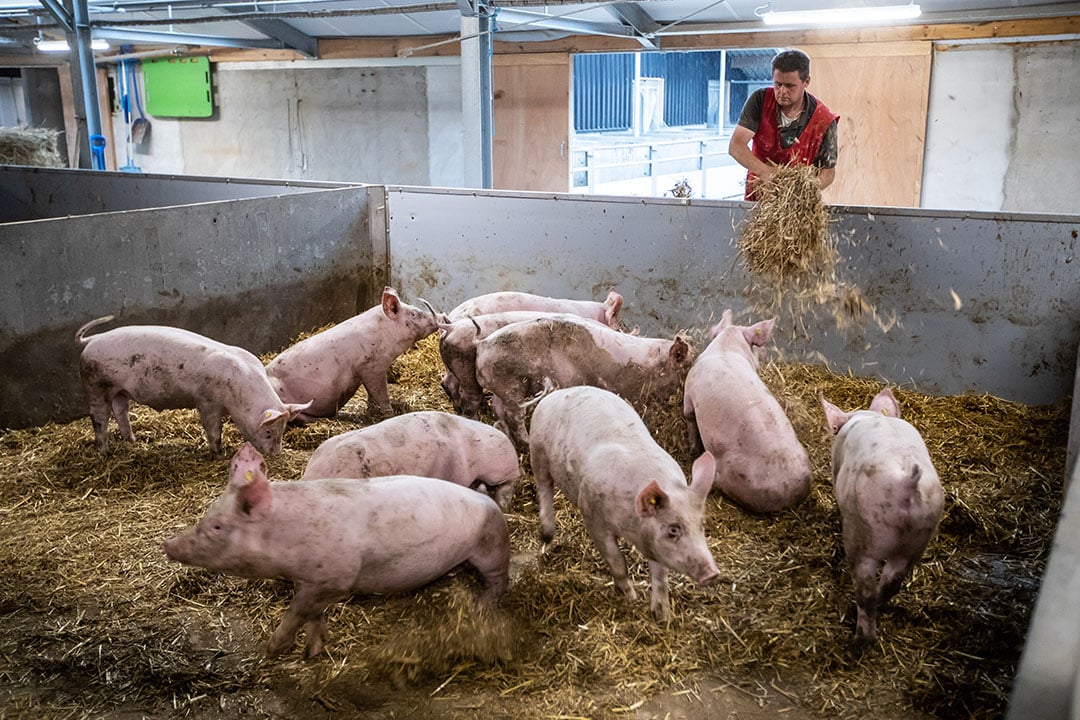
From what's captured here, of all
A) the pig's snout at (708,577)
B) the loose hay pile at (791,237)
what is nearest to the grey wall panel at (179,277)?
the loose hay pile at (791,237)

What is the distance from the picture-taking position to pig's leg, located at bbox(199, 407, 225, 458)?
4.58 metres

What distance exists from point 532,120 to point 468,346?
7363 mm

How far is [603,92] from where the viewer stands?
67.8ft

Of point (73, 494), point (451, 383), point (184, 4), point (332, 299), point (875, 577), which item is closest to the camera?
point (875, 577)

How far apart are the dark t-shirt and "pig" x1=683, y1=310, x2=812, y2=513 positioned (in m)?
1.87

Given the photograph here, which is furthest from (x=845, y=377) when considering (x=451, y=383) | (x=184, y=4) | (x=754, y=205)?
(x=184, y=4)

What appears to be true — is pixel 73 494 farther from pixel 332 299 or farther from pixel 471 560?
pixel 332 299

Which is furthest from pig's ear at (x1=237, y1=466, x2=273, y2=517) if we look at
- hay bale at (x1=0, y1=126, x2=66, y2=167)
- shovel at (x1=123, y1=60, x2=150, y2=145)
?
shovel at (x1=123, y1=60, x2=150, y2=145)

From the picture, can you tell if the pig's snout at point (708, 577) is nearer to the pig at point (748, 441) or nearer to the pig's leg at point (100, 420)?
the pig at point (748, 441)

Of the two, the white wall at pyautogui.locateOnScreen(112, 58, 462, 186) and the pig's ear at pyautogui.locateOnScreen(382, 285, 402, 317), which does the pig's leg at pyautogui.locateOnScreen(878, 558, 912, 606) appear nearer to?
the pig's ear at pyautogui.locateOnScreen(382, 285, 402, 317)

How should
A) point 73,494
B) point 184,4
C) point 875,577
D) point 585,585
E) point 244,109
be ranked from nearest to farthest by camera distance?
point 875,577 → point 585,585 → point 73,494 → point 184,4 → point 244,109

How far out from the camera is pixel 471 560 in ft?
11.0

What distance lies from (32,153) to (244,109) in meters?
3.59

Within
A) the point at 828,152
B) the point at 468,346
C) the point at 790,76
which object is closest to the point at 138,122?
the point at 468,346
